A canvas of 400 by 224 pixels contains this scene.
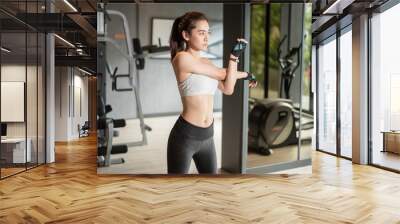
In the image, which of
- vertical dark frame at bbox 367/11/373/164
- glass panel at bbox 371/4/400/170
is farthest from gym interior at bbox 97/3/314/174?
vertical dark frame at bbox 367/11/373/164

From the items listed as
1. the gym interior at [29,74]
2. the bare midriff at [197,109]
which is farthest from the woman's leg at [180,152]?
the gym interior at [29,74]

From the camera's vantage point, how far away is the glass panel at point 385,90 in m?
6.44

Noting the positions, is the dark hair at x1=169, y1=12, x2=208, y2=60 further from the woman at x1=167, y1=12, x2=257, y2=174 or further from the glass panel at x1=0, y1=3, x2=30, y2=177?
the glass panel at x1=0, y1=3, x2=30, y2=177

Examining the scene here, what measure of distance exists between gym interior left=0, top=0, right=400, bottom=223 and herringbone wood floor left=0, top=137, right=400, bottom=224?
0.02m

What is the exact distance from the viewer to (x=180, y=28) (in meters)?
5.48

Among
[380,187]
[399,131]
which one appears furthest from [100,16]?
[399,131]

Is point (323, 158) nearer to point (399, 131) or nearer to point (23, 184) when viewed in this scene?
point (399, 131)

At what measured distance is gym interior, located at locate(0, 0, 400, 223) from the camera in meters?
4.11

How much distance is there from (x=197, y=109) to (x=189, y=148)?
563mm

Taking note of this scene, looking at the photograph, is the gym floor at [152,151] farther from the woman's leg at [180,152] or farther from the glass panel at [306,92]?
the glass panel at [306,92]

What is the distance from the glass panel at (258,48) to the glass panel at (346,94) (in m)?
3.00

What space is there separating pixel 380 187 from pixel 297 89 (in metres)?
1.75

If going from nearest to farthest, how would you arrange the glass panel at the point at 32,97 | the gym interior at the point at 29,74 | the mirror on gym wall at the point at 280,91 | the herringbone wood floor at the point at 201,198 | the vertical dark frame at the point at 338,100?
the herringbone wood floor at the point at 201,198 → the mirror on gym wall at the point at 280,91 → the gym interior at the point at 29,74 → the glass panel at the point at 32,97 → the vertical dark frame at the point at 338,100

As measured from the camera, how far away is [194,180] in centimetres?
554
